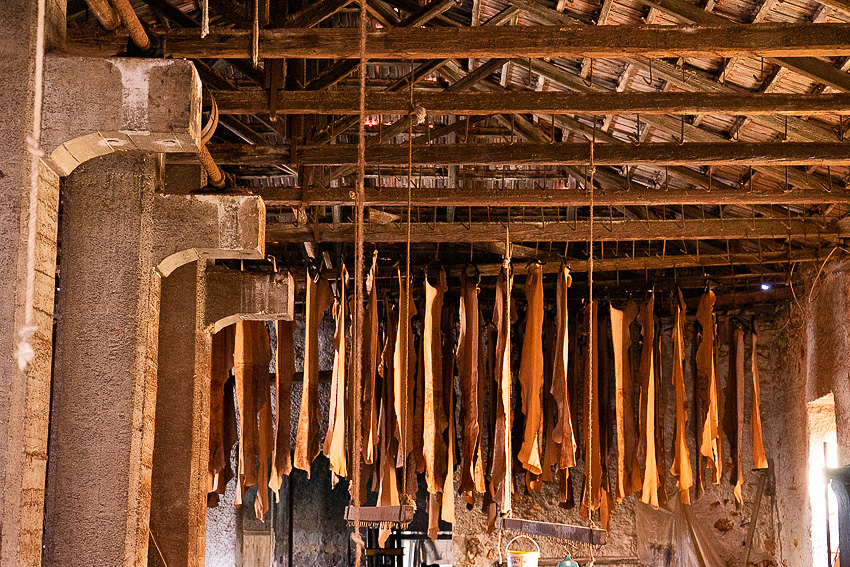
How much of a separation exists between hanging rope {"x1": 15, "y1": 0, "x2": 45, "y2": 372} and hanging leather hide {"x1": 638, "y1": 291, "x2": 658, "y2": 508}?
575 centimetres

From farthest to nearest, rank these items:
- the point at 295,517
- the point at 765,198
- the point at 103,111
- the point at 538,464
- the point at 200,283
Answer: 1. the point at 295,517
2. the point at 538,464
3. the point at 765,198
4. the point at 200,283
5. the point at 103,111

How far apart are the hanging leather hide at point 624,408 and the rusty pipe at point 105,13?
5.17 metres

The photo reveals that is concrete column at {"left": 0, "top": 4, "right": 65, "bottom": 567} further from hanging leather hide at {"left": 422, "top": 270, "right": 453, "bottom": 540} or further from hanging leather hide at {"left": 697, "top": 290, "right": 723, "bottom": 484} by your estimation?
hanging leather hide at {"left": 697, "top": 290, "right": 723, "bottom": 484}

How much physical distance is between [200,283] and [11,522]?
251cm

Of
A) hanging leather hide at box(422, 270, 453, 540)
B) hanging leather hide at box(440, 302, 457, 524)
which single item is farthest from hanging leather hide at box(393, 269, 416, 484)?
hanging leather hide at box(440, 302, 457, 524)

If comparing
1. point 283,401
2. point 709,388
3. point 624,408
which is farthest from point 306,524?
point 709,388

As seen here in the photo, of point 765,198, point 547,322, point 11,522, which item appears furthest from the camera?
point 547,322

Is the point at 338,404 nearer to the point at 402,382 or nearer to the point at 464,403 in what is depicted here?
the point at 402,382

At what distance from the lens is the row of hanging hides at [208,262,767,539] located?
291 inches

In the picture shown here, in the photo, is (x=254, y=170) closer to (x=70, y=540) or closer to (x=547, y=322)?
(x=547, y=322)

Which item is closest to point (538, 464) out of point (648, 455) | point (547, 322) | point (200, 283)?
point (648, 455)

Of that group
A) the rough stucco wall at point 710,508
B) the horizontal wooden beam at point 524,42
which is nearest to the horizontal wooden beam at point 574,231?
the rough stucco wall at point 710,508

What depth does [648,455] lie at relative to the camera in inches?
316

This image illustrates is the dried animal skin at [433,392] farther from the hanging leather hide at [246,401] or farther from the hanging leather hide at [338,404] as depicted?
the hanging leather hide at [246,401]
